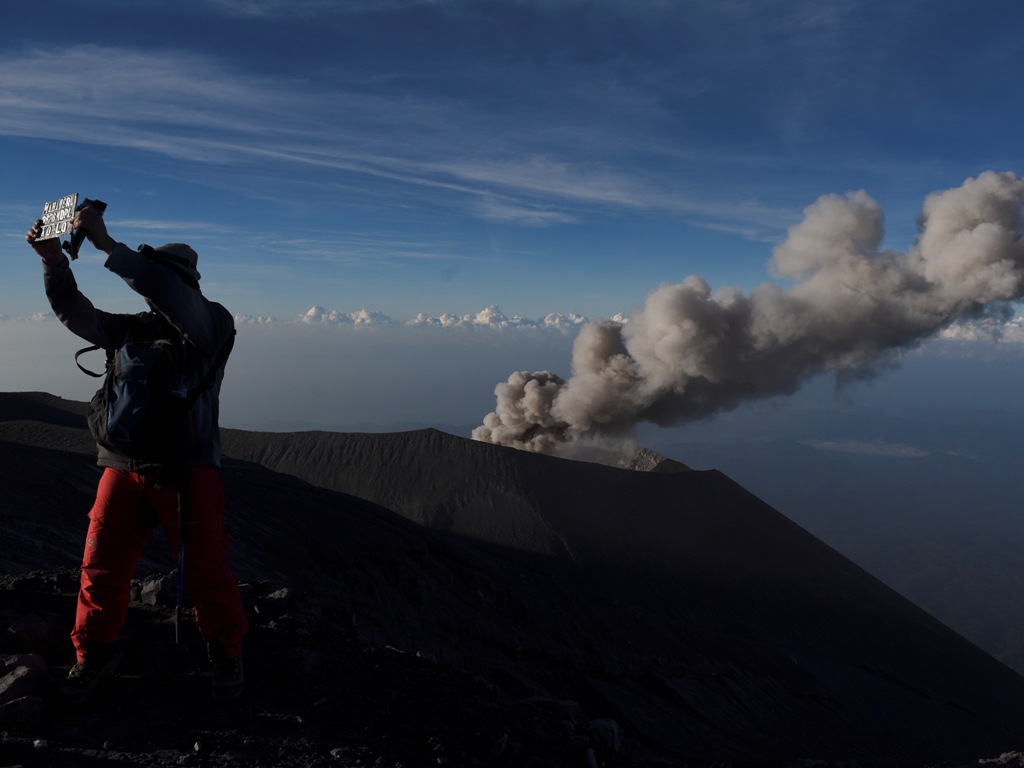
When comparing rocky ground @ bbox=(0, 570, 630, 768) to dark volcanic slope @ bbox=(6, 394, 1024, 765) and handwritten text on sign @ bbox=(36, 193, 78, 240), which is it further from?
dark volcanic slope @ bbox=(6, 394, 1024, 765)

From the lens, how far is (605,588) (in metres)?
24.6

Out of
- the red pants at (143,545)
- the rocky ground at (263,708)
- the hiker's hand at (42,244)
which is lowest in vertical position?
the rocky ground at (263,708)

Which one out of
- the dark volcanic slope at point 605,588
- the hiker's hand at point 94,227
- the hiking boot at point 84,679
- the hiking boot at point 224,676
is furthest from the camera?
the dark volcanic slope at point 605,588

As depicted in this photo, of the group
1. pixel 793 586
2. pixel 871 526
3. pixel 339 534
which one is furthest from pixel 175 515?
pixel 871 526

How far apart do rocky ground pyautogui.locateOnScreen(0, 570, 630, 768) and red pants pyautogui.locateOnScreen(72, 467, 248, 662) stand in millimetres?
355

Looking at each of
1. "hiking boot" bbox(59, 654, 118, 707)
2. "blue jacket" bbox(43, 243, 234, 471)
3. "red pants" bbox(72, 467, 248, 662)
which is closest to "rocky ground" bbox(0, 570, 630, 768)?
"hiking boot" bbox(59, 654, 118, 707)

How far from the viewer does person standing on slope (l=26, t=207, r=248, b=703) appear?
12.1 feet

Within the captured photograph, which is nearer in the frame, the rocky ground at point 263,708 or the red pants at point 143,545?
the rocky ground at point 263,708

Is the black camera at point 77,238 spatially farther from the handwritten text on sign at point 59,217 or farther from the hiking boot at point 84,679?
the hiking boot at point 84,679

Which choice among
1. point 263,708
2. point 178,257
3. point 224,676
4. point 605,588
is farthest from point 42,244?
point 605,588

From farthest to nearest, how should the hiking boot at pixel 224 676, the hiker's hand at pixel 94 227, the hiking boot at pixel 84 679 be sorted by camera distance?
the hiking boot at pixel 224 676
the hiking boot at pixel 84 679
the hiker's hand at pixel 94 227

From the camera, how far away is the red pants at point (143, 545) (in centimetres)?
373

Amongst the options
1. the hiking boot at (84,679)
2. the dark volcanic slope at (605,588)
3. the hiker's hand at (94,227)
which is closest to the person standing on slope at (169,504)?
the hiking boot at (84,679)

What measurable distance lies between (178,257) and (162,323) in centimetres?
44
